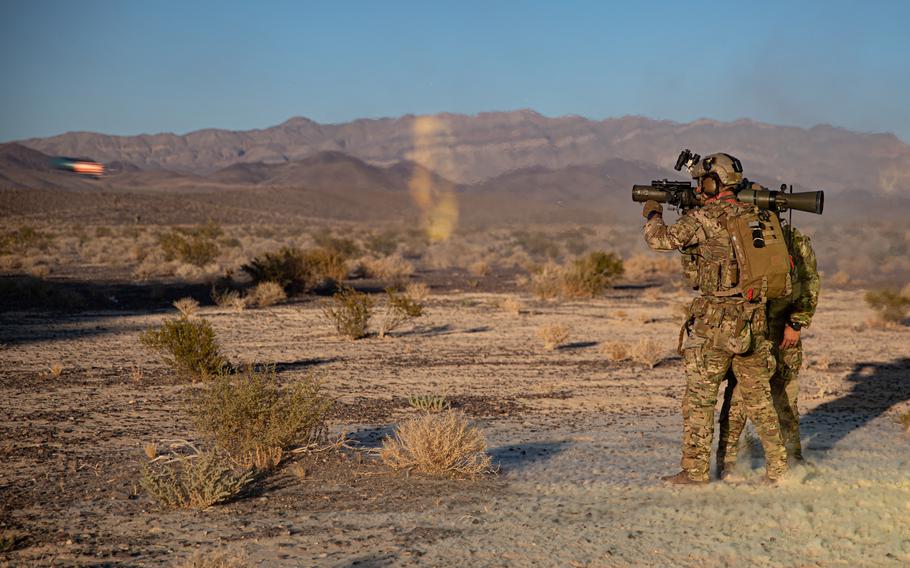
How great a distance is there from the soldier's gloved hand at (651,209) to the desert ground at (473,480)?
210 centimetres

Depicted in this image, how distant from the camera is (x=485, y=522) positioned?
616 cm

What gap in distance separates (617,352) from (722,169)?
7.61m

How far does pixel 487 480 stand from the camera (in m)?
7.13

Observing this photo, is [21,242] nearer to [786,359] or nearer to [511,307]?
[511,307]

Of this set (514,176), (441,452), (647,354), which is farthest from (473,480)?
(514,176)

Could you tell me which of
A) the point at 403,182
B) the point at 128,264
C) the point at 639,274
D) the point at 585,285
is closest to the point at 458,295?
the point at 585,285

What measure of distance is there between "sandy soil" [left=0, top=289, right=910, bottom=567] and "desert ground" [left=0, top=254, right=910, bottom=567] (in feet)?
0.07

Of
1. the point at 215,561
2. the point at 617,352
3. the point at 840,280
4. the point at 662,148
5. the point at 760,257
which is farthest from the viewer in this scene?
the point at 662,148

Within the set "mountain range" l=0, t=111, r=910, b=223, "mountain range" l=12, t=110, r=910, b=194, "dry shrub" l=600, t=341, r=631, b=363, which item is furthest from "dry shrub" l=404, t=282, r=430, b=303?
"mountain range" l=12, t=110, r=910, b=194

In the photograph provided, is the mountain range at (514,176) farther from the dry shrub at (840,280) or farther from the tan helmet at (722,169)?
the tan helmet at (722,169)

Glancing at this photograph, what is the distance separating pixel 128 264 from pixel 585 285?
745 inches

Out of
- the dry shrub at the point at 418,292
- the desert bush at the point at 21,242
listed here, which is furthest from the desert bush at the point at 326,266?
the desert bush at the point at 21,242

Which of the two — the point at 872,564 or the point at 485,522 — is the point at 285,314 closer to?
the point at 485,522

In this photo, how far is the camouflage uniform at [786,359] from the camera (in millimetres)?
6922
